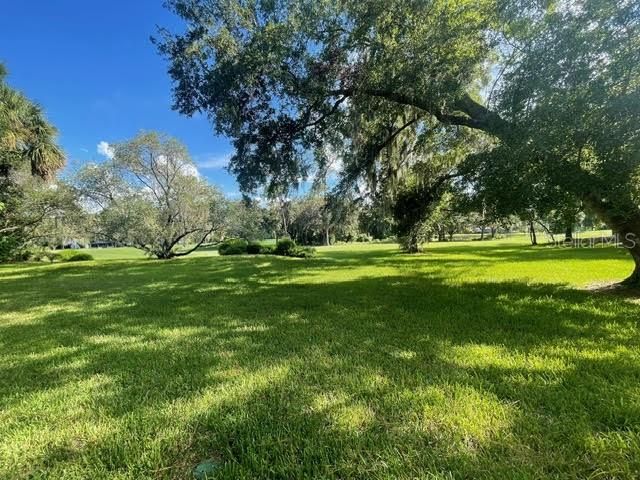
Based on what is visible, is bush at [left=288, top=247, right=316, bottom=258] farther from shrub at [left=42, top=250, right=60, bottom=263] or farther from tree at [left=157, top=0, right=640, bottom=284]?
shrub at [left=42, top=250, right=60, bottom=263]

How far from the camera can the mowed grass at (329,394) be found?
1.64 m

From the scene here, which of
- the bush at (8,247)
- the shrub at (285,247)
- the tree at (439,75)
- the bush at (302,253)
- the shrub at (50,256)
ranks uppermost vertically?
the tree at (439,75)

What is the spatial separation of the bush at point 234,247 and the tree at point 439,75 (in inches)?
615

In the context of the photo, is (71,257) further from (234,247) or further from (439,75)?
(439,75)

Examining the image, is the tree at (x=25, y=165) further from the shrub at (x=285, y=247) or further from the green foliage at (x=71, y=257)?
the shrub at (x=285, y=247)

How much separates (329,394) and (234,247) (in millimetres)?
21815

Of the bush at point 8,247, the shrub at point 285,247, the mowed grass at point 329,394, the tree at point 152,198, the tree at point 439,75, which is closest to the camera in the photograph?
the mowed grass at point 329,394

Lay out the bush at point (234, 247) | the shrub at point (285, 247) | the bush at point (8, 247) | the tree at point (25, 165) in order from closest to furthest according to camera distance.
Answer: the tree at point (25, 165) < the bush at point (8, 247) < the shrub at point (285, 247) < the bush at point (234, 247)

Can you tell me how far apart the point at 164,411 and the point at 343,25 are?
6697mm

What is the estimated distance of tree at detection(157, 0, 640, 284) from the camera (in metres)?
4.43

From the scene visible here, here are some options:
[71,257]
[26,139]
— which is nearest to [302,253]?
[26,139]

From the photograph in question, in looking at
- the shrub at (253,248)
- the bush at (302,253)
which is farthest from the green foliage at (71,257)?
the bush at (302,253)

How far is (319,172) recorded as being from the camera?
879cm

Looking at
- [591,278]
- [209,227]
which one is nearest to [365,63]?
[591,278]
